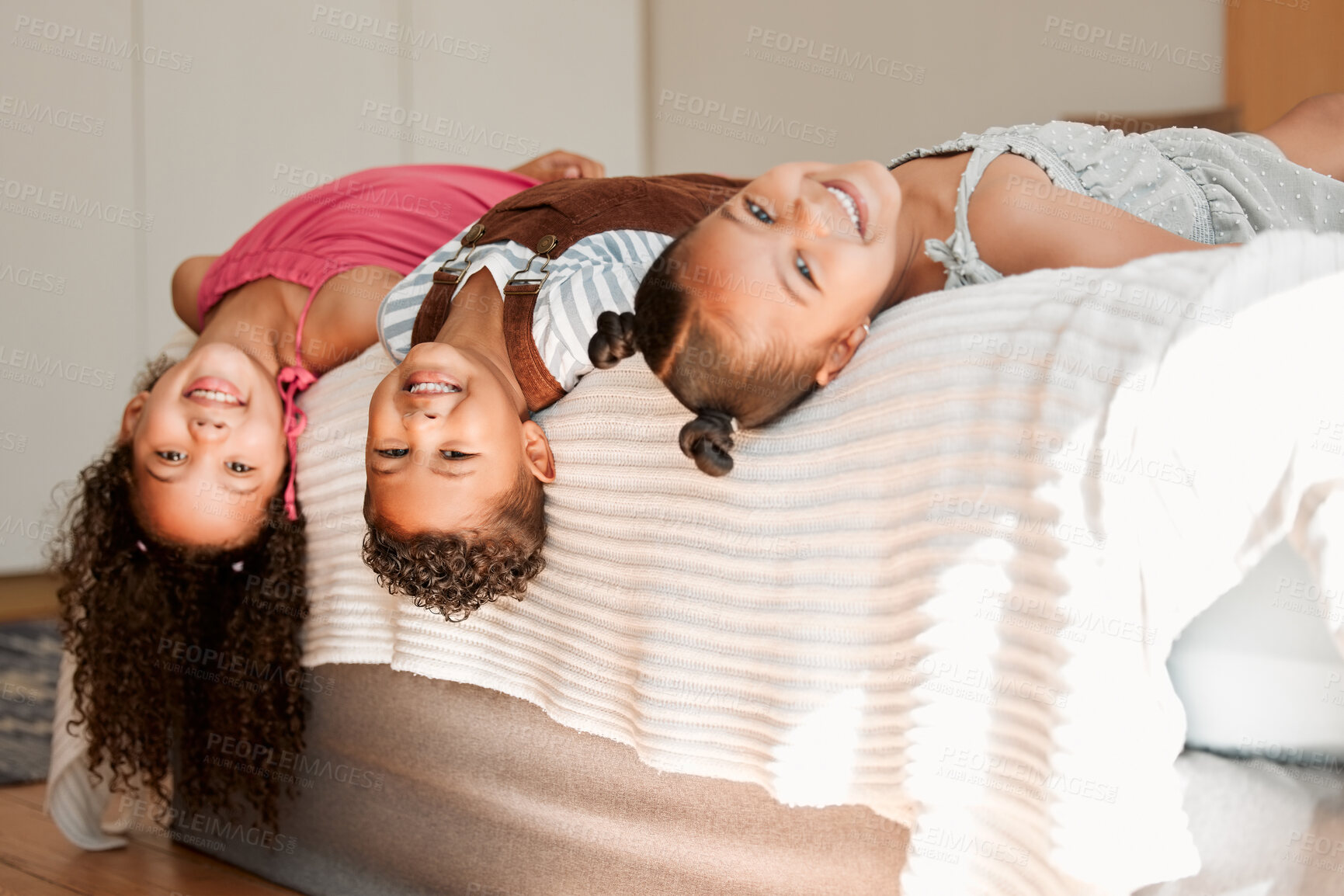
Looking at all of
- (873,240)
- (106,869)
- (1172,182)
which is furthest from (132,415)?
(1172,182)

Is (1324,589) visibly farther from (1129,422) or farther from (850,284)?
(850,284)

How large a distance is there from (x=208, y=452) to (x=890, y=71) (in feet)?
8.32

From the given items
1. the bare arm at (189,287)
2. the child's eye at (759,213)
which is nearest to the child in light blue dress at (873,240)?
the child's eye at (759,213)

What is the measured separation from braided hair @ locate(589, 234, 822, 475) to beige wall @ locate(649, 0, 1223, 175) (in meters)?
2.30

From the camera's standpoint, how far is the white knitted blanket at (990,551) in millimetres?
687

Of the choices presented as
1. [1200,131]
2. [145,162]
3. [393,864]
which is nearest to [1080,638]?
[1200,131]

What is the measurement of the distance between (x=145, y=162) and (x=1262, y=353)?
310 cm

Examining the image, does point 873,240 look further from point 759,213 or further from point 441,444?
point 441,444

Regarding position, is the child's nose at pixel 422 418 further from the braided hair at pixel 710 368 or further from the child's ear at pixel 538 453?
the braided hair at pixel 710 368

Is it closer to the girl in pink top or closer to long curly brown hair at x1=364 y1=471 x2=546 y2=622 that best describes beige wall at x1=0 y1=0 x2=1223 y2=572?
the girl in pink top

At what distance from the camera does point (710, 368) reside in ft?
2.97

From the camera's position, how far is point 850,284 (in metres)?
0.90

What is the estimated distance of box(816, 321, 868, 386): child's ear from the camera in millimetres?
917

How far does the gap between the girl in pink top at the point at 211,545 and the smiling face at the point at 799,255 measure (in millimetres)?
730
